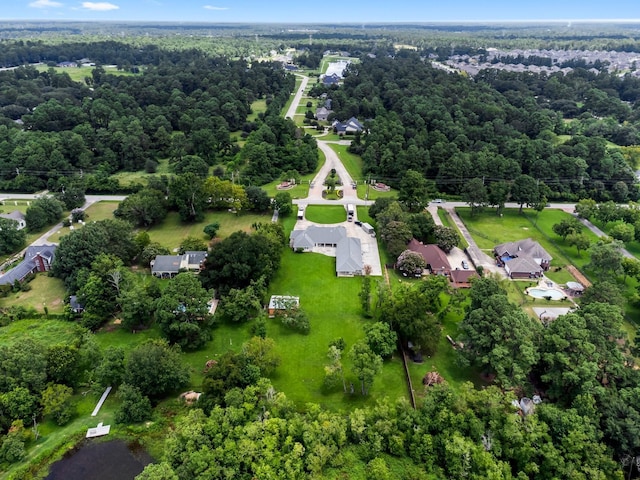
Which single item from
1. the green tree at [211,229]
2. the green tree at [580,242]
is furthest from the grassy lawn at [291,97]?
the green tree at [580,242]

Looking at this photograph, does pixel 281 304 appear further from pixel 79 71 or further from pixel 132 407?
pixel 79 71

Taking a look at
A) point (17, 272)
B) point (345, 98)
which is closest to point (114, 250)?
point (17, 272)

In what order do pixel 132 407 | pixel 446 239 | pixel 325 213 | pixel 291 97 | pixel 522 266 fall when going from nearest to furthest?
1. pixel 132 407
2. pixel 522 266
3. pixel 446 239
4. pixel 325 213
5. pixel 291 97

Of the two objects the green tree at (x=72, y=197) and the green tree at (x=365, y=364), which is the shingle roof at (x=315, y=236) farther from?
the green tree at (x=72, y=197)

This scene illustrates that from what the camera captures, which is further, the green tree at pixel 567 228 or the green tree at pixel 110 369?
the green tree at pixel 567 228

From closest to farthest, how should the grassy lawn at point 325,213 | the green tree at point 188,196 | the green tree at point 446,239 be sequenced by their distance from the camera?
the green tree at point 446,239
the green tree at point 188,196
the grassy lawn at point 325,213

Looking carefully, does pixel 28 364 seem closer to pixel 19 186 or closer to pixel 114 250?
pixel 114 250

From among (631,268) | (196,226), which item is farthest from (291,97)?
(631,268)

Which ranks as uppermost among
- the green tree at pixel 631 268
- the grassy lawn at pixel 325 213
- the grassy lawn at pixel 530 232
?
the green tree at pixel 631 268
